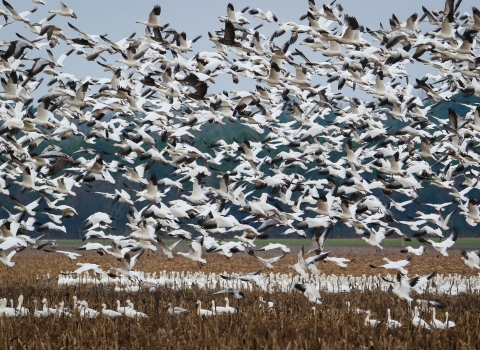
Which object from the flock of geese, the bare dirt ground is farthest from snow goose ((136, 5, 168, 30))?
the bare dirt ground

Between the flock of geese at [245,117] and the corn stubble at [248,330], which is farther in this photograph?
the flock of geese at [245,117]

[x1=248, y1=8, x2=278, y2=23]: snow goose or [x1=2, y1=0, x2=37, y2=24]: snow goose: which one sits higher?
[x1=248, y1=8, x2=278, y2=23]: snow goose

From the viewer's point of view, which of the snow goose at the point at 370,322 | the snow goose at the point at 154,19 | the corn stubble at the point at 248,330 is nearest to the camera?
the corn stubble at the point at 248,330

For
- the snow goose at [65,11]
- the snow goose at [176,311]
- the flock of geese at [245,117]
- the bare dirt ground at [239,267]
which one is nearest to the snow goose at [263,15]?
the flock of geese at [245,117]

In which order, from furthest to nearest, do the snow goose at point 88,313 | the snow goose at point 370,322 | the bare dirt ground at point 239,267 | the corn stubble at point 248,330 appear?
1. the bare dirt ground at point 239,267
2. the snow goose at point 88,313
3. the snow goose at point 370,322
4. the corn stubble at point 248,330

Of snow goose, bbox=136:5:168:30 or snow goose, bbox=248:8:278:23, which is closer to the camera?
snow goose, bbox=136:5:168:30

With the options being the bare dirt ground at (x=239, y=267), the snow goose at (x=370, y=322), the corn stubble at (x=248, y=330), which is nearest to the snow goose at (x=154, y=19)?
the corn stubble at (x=248, y=330)

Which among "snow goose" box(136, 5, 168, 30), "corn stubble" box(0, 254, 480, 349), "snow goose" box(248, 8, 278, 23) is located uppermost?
"snow goose" box(248, 8, 278, 23)

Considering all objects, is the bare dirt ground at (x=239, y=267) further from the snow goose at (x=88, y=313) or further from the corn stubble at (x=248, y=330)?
the snow goose at (x=88, y=313)

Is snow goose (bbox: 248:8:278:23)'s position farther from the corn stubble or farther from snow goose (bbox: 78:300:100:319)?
snow goose (bbox: 78:300:100:319)

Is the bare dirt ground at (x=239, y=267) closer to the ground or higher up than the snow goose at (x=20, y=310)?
higher up

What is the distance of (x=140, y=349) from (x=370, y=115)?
33.1ft

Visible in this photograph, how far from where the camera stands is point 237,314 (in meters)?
10.8

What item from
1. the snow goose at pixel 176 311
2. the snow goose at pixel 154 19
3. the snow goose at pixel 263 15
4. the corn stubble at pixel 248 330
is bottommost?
the corn stubble at pixel 248 330
